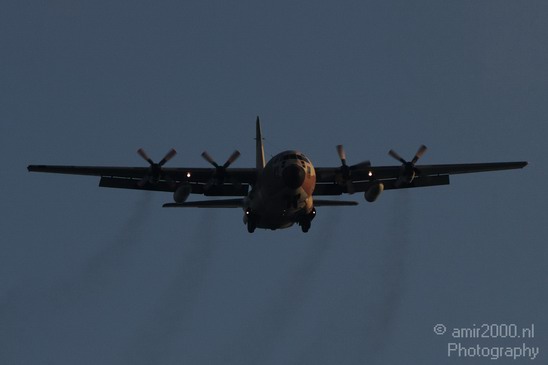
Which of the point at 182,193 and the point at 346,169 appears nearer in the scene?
the point at 182,193

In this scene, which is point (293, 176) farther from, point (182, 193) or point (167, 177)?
point (167, 177)

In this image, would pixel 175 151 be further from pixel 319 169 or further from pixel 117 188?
pixel 319 169

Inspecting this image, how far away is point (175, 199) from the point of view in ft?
146

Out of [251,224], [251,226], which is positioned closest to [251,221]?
[251,224]

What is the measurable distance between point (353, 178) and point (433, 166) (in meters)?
4.27

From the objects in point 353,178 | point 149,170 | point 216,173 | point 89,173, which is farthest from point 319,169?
point 89,173

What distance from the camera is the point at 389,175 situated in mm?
49969

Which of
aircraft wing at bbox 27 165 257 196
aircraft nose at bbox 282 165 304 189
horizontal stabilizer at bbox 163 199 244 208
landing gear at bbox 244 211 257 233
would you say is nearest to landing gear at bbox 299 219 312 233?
landing gear at bbox 244 211 257 233

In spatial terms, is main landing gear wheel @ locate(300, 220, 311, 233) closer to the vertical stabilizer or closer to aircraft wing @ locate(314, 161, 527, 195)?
aircraft wing @ locate(314, 161, 527, 195)

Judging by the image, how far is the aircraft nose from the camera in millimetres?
43656

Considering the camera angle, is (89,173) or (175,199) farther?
(89,173)

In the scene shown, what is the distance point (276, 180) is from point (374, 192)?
4887mm

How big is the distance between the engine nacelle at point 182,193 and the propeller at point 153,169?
276cm

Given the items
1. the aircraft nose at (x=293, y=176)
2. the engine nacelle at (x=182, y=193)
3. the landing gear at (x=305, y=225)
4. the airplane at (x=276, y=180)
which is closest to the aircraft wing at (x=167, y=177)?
the airplane at (x=276, y=180)
